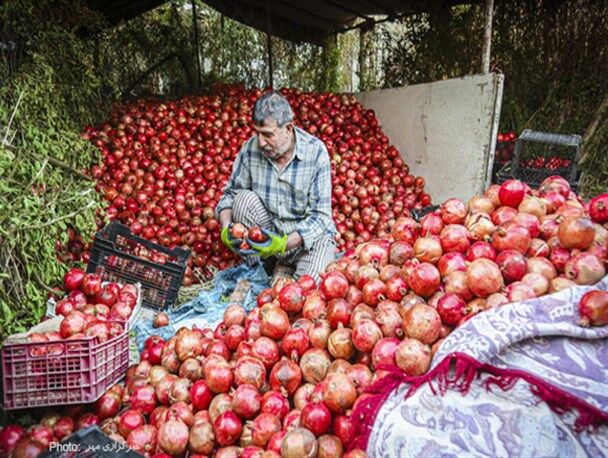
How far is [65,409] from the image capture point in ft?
7.30

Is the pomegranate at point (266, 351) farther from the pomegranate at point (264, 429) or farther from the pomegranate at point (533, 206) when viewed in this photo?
the pomegranate at point (533, 206)

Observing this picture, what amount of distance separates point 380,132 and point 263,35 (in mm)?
4128

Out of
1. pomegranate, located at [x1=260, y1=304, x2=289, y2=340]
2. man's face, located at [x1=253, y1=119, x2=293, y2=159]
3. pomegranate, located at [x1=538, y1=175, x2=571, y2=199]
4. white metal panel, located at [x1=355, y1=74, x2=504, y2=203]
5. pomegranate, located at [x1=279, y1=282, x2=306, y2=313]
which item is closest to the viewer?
pomegranate, located at [x1=260, y1=304, x2=289, y2=340]

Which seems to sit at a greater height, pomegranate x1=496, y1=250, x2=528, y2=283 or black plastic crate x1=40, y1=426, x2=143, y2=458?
pomegranate x1=496, y1=250, x2=528, y2=283

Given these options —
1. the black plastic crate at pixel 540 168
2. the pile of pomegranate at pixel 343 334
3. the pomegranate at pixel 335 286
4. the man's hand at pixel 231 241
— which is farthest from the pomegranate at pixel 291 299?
the black plastic crate at pixel 540 168

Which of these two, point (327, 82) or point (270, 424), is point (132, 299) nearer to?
point (270, 424)

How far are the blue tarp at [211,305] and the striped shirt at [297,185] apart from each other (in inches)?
20.5

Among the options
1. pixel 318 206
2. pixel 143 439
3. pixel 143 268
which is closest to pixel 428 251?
pixel 143 439

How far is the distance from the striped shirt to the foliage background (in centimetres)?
135

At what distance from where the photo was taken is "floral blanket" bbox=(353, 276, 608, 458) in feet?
4.61

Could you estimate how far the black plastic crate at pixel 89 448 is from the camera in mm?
1529

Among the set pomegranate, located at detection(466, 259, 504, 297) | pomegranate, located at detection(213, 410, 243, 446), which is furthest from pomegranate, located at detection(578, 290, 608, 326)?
pomegranate, located at detection(213, 410, 243, 446)

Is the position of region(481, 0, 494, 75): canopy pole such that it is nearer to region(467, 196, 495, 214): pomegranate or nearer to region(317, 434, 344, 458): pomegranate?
region(467, 196, 495, 214): pomegranate

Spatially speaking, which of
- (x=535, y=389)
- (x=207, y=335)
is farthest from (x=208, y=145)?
(x=535, y=389)
